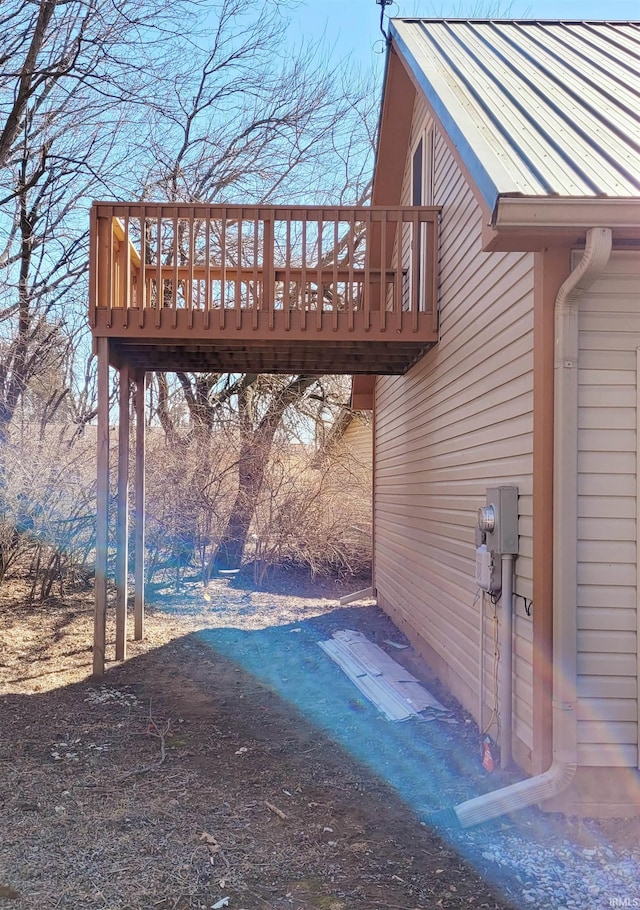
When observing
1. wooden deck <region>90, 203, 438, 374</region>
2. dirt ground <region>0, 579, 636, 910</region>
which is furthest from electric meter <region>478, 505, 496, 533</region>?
wooden deck <region>90, 203, 438, 374</region>

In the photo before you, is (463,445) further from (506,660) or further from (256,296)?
(256,296)

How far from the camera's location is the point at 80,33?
9352mm

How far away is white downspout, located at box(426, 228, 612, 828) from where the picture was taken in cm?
334

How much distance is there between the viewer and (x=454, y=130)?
404cm

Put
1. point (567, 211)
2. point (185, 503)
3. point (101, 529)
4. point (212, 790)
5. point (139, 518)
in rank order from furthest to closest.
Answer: point (185, 503)
point (139, 518)
point (101, 529)
point (212, 790)
point (567, 211)

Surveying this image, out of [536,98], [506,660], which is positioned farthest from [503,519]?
[536,98]

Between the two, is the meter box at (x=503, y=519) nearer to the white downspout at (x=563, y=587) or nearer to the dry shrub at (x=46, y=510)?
the white downspout at (x=563, y=587)

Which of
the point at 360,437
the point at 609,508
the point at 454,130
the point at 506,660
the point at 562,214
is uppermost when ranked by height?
the point at 454,130

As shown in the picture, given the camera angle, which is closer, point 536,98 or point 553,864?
point 553,864

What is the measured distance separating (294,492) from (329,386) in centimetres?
402

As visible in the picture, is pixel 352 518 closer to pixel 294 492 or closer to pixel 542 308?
pixel 294 492

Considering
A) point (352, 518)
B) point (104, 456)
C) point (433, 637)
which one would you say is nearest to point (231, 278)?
point (104, 456)

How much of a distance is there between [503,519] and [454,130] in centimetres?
228

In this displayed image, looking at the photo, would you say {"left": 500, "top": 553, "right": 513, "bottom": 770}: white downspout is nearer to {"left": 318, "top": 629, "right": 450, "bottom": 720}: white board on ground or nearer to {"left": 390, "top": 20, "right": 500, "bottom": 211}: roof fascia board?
{"left": 318, "top": 629, "right": 450, "bottom": 720}: white board on ground
